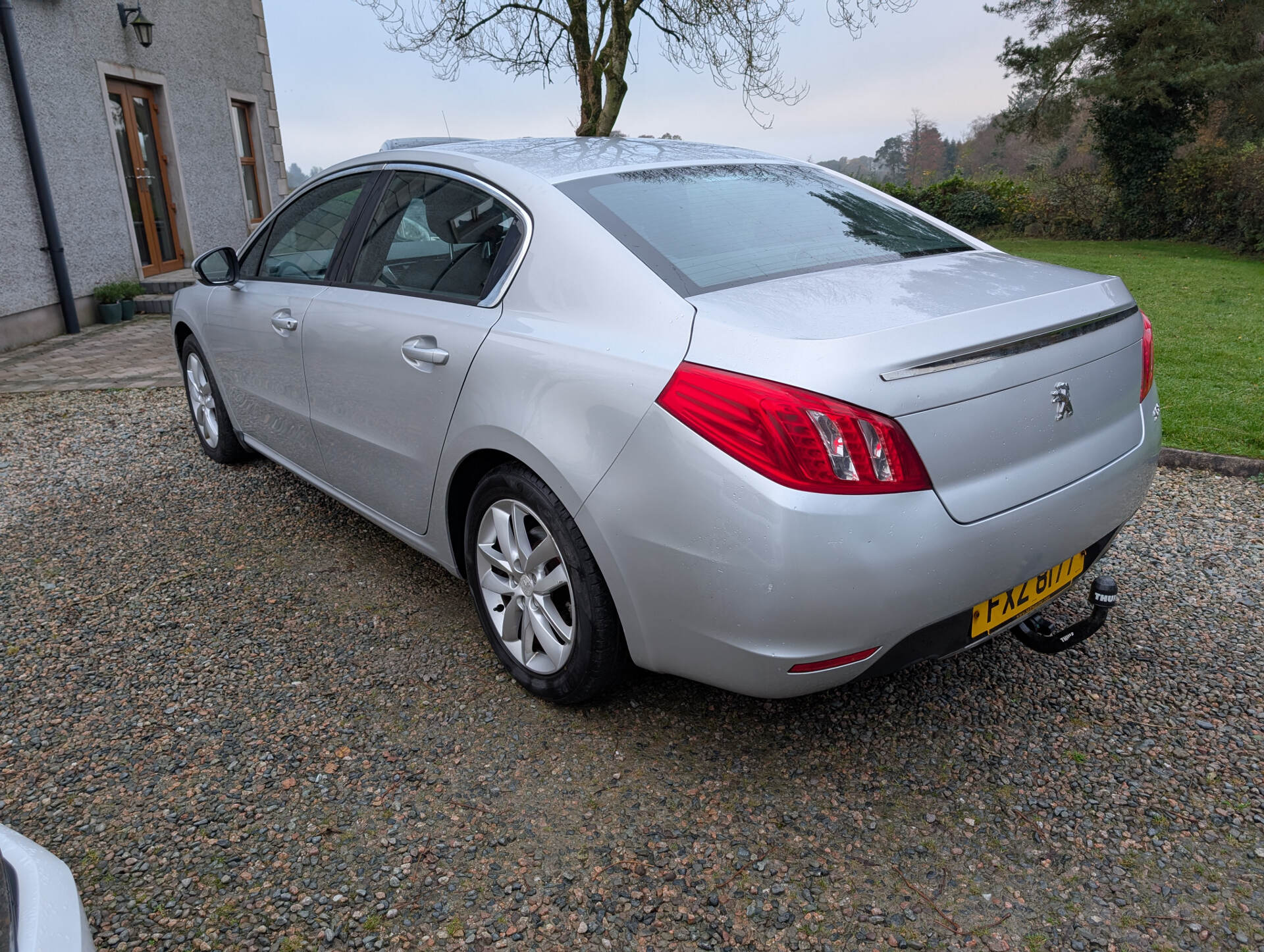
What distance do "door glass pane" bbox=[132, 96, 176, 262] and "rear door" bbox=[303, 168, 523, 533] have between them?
993 cm

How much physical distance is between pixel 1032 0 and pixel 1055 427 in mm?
25316

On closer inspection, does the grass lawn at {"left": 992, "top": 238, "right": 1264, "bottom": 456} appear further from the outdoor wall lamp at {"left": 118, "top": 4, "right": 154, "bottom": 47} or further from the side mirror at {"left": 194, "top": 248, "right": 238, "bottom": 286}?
the outdoor wall lamp at {"left": 118, "top": 4, "right": 154, "bottom": 47}

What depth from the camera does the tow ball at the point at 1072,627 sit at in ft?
7.57

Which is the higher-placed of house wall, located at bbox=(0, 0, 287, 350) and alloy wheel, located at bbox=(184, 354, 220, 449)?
house wall, located at bbox=(0, 0, 287, 350)

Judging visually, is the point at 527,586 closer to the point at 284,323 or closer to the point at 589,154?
the point at 589,154

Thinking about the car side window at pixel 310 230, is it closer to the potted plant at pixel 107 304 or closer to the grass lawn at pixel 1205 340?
the grass lawn at pixel 1205 340

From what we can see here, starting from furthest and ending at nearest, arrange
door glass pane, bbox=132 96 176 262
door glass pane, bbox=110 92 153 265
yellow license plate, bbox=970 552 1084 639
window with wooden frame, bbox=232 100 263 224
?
window with wooden frame, bbox=232 100 263 224, door glass pane, bbox=132 96 176 262, door glass pane, bbox=110 92 153 265, yellow license plate, bbox=970 552 1084 639

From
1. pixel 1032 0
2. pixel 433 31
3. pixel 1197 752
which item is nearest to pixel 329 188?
pixel 1197 752

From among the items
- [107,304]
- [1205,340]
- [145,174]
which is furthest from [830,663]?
[145,174]

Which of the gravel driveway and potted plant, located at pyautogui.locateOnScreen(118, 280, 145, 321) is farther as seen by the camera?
potted plant, located at pyautogui.locateOnScreen(118, 280, 145, 321)

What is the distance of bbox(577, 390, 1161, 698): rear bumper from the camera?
185 cm

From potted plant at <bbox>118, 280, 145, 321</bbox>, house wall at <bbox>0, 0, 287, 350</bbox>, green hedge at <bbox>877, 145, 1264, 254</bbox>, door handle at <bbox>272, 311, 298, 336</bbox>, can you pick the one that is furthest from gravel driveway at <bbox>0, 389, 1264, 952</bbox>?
green hedge at <bbox>877, 145, 1264, 254</bbox>

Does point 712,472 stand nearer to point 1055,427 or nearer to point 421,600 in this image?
point 1055,427

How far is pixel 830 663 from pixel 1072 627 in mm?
897
